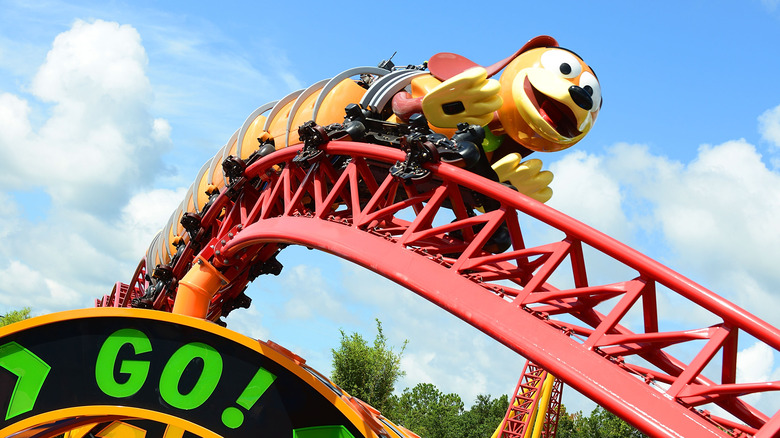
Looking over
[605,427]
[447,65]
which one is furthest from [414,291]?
[605,427]

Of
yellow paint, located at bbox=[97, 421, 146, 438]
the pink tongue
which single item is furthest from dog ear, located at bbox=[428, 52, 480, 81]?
yellow paint, located at bbox=[97, 421, 146, 438]

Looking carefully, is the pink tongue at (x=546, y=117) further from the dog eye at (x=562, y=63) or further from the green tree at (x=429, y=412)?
the green tree at (x=429, y=412)

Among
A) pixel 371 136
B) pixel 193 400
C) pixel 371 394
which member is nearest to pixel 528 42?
pixel 371 136

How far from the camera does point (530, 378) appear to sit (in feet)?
67.7

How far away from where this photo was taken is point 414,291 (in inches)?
278

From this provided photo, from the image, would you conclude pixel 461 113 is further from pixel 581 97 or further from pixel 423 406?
pixel 423 406

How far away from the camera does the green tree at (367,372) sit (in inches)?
1123

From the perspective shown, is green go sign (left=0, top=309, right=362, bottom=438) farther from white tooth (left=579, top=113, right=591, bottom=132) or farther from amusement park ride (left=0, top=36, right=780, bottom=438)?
white tooth (left=579, top=113, right=591, bottom=132)

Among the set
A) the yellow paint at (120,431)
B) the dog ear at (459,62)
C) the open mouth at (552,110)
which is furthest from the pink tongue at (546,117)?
the yellow paint at (120,431)

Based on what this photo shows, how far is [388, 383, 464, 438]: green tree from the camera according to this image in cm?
4675

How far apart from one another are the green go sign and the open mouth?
4537 mm

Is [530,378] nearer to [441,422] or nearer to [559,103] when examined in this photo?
[559,103]

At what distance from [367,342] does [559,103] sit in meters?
21.6

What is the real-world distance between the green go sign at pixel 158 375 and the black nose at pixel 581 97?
4.70 m
